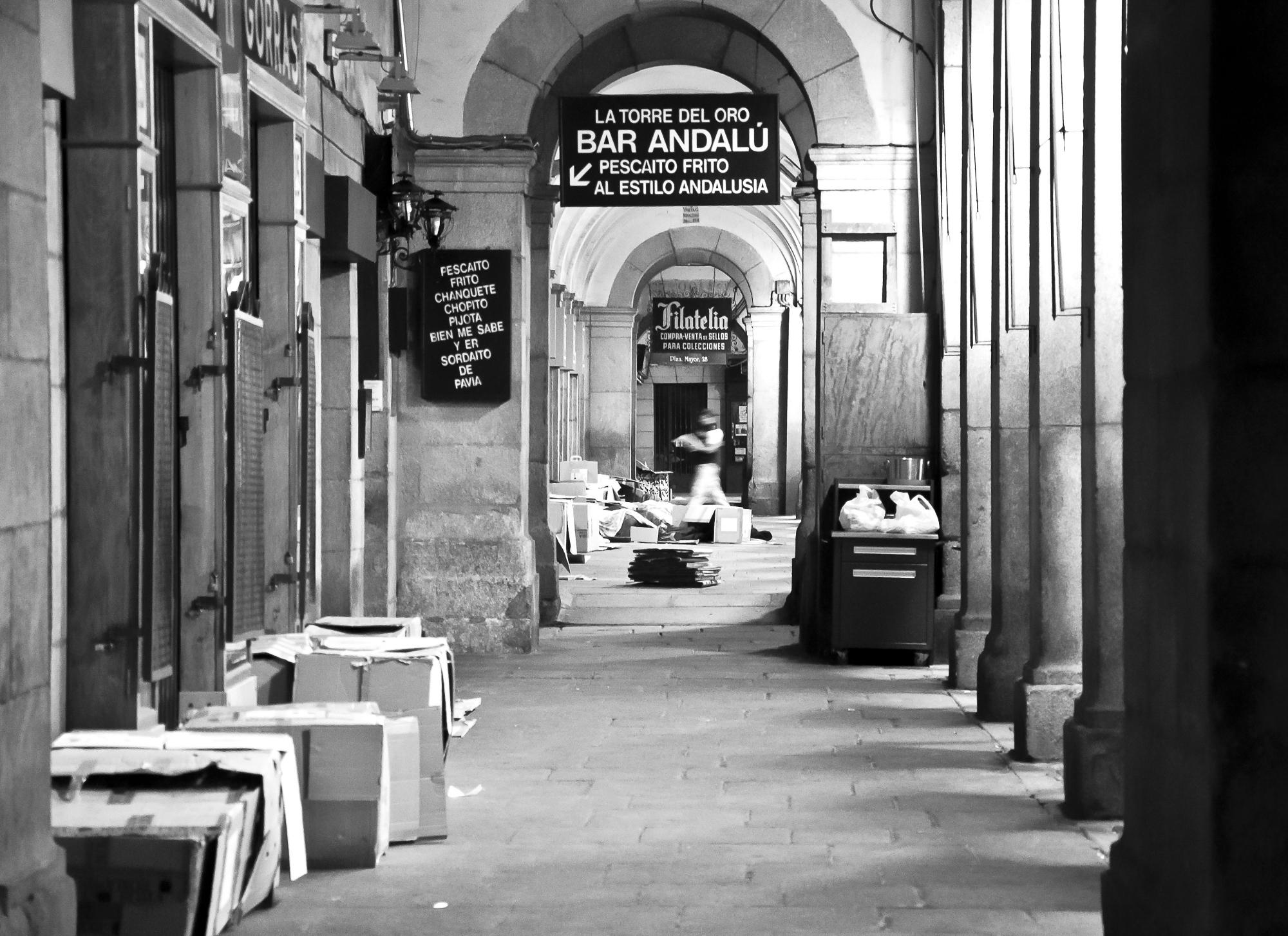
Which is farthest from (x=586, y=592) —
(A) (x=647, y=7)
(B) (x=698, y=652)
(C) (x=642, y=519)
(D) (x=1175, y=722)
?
(D) (x=1175, y=722)

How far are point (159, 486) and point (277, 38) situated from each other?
2.53 m

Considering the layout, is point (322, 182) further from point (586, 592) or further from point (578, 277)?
point (578, 277)

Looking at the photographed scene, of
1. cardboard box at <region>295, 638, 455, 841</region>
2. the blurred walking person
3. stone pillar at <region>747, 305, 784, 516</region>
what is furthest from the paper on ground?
stone pillar at <region>747, 305, 784, 516</region>

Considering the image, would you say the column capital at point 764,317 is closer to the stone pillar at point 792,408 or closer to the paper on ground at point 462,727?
the stone pillar at point 792,408

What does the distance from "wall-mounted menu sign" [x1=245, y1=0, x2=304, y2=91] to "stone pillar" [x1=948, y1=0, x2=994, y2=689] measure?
395 cm

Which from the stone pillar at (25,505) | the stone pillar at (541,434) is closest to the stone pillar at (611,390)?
the stone pillar at (541,434)

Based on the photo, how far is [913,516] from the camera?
10586 mm

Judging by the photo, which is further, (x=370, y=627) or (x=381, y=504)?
(x=381, y=504)

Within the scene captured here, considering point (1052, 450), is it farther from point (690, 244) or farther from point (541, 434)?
point (690, 244)

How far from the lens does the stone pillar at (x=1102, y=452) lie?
5984 mm

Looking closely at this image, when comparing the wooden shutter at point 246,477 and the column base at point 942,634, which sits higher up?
the wooden shutter at point 246,477

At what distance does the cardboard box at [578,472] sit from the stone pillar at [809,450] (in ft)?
31.7

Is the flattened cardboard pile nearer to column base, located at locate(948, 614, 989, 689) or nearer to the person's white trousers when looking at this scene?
column base, located at locate(948, 614, 989, 689)

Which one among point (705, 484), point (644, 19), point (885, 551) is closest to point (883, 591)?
point (885, 551)
